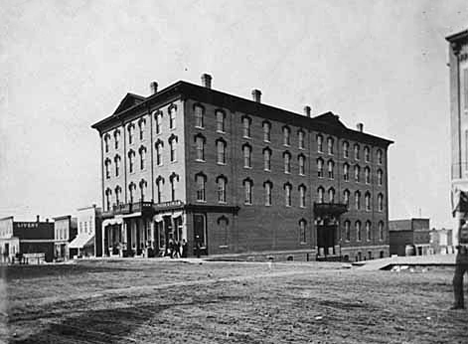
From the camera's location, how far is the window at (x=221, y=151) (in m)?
25.2

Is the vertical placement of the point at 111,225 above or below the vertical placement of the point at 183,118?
below

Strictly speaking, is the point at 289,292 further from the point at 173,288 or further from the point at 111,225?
the point at 111,225

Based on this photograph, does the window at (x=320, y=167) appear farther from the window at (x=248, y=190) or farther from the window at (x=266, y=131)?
the window at (x=248, y=190)

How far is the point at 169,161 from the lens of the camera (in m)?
24.0

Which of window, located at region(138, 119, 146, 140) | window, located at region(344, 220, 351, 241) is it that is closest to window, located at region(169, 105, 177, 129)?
window, located at region(138, 119, 146, 140)

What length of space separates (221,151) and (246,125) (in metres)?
2.26

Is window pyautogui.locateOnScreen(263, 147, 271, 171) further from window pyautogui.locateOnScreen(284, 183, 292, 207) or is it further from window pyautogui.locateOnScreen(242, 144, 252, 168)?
window pyautogui.locateOnScreen(284, 183, 292, 207)

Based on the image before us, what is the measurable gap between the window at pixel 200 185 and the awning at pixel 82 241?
36.5 ft

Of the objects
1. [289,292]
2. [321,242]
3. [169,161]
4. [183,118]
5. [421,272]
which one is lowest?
[321,242]

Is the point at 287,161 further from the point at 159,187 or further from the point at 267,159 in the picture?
the point at 159,187

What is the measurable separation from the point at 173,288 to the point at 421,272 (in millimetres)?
4599

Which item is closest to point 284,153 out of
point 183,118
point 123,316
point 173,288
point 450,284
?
point 183,118

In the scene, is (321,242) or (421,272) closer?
(421,272)

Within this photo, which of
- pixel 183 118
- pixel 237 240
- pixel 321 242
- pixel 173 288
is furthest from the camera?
pixel 321 242
